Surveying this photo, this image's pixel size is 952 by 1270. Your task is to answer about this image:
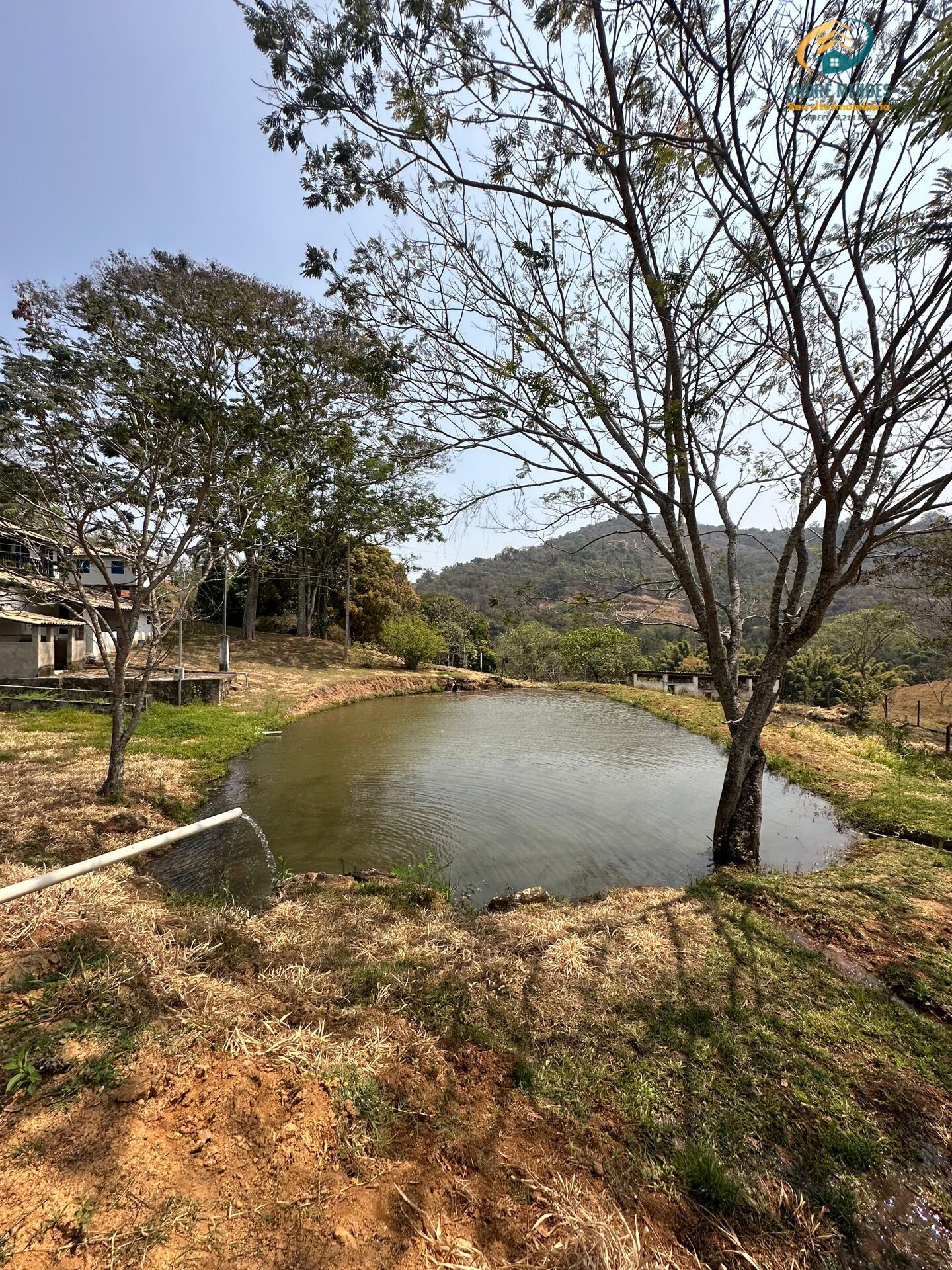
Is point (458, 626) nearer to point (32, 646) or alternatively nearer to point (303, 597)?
point (303, 597)

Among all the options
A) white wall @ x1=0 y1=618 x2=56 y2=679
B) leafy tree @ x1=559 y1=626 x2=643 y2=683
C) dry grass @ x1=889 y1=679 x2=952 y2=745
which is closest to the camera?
white wall @ x1=0 y1=618 x2=56 y2=679

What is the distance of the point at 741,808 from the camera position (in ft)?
18.1

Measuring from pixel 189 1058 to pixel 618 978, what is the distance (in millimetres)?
2384

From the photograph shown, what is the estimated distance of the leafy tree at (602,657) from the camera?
90.1 feet

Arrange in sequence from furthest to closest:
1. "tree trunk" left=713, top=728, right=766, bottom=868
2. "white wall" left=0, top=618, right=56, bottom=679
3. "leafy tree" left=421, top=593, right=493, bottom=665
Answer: "leafy tree" left=421, top=593, right=493, bottom=665
"white wall" left=0, top=618, right=56, bottom=679
"tree trunk" left=713, top=728, right=766, bottom=868

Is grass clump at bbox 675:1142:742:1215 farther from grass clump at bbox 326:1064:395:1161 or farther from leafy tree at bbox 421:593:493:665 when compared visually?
leafy tree at bbox 421:593:493:665

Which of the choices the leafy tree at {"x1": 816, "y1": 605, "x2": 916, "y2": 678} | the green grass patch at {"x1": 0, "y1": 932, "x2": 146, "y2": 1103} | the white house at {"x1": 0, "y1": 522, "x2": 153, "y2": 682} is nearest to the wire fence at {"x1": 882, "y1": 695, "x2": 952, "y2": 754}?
the leafy tree at {"x1": 816, "y1": 605, "x2": 916, "y2": 678}

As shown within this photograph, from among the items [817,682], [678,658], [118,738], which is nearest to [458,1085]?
[118,738]

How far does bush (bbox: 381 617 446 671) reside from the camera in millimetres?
23906

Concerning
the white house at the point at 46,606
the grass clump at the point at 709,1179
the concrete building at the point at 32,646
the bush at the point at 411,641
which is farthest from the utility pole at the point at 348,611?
the grass clump at the point at 709,1179

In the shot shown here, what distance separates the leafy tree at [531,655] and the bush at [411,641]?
27.7 ft

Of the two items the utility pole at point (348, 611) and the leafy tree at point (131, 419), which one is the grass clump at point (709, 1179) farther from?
the utility pole at point (348, 611)

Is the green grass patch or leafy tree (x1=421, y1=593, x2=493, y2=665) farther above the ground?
leafy tree (x1=421, y1=593, x2=493, y2=665)

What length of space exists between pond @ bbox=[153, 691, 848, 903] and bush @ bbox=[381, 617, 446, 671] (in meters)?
11.0
